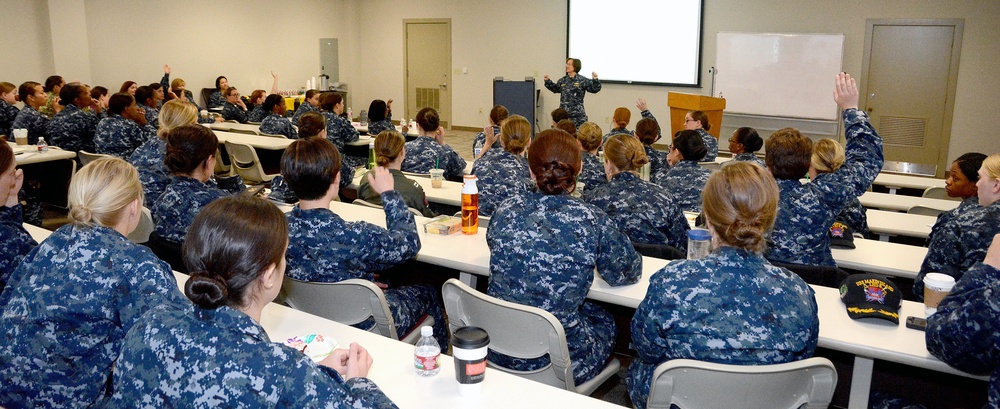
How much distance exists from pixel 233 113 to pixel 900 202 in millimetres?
8897

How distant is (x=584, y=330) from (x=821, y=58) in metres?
8.99

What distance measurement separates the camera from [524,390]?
2000 mm

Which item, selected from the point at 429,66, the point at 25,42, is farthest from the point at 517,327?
the point at 429,66

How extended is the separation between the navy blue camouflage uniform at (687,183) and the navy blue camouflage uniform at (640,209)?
899 mm

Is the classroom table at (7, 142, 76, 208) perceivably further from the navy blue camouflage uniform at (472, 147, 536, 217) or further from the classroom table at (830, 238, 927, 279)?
the classroom table at (830, 238, 927, 279)

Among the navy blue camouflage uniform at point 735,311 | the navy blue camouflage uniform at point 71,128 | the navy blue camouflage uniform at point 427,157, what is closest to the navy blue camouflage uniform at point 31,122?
the navy blue camouflage uniform at point 71,128

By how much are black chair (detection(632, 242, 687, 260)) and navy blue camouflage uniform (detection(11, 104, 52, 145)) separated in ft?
22.8

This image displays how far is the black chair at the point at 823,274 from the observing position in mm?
3114

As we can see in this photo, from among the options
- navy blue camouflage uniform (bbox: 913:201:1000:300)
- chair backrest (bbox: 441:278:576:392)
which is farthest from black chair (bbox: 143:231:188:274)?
navy blue camouflage uniform (bbox: 913:201:1000:300)

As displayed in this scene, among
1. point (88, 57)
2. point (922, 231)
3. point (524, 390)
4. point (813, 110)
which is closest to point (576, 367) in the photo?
point (524, 390)

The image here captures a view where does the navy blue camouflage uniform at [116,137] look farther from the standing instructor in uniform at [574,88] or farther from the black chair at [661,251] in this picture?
the standing instructor in uniform at [574,88]

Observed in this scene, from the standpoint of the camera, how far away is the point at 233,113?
10.8m

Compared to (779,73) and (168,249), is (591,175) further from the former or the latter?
(779,73)

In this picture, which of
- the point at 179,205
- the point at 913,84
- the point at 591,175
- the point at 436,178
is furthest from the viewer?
the point at 913,84
